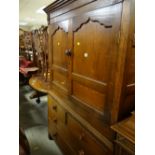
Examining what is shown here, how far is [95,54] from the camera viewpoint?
3.64 ft

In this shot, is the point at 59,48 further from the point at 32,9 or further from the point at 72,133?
the point at 32,9

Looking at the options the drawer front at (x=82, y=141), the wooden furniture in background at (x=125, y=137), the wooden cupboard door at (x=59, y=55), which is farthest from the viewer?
the wooden cupboard door at (x=59, y=55)

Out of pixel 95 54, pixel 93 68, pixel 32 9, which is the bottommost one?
pixel 93 68

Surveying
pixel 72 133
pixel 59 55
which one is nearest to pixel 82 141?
pixel 72 133

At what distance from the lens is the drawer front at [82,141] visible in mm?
Result: 1158

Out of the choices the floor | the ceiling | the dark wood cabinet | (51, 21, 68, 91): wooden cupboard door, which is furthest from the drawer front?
the ceiling

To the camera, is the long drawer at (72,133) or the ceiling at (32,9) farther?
the ceiling at (32,9)

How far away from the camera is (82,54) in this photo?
4.17 feet

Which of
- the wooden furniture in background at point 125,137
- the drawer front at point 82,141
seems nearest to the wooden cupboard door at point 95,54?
the wooden furniture in background at point 125,137

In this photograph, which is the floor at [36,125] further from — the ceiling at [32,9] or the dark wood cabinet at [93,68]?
the ceiling at [32,9]

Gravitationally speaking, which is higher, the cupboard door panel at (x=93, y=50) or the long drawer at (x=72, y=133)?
the cupboard door panel at (x=93, y=50)

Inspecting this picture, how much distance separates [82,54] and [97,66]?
0.75 feet

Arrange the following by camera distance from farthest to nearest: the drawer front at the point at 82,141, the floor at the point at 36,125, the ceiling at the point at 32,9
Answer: the ceiling at the point at 32,9 → the floor at the point at 36,125 → the drawer front at the point at 82,141

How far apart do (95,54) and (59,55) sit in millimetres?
730
